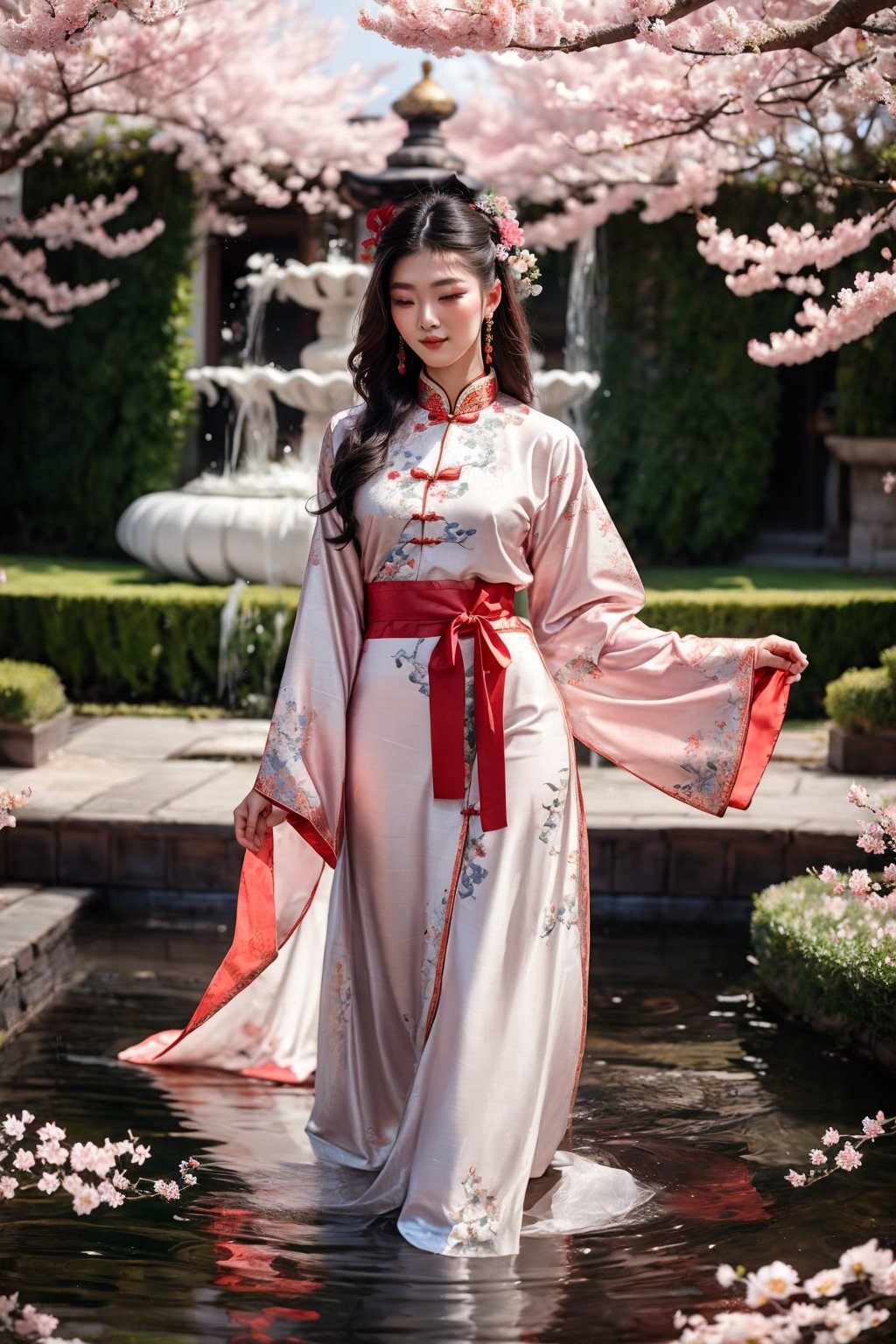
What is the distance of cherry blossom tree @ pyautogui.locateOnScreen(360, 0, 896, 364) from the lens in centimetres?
275

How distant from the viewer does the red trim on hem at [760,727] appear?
2775 mm

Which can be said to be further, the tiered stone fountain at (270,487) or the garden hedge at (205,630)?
the tiered stone fountain at (270,487)

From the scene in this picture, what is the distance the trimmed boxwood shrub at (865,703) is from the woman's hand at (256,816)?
10.5 ft

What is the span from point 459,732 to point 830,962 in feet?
4.37

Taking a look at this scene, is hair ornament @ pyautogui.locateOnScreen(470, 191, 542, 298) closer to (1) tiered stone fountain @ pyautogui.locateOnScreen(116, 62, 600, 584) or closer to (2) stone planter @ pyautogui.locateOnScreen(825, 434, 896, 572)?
(1) tiered stone fountain @ pyautogui.locateOnScreen(116, 62, 600, 584)

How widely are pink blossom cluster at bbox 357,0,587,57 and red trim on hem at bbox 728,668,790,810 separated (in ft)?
3.52

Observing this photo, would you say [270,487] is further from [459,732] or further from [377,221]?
[459,732]

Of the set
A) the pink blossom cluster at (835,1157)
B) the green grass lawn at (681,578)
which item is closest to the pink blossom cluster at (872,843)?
the pink blossom cluster at (835,1157)

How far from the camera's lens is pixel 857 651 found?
7398 millimetres


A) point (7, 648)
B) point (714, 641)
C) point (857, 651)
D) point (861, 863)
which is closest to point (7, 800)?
point (714, 641)

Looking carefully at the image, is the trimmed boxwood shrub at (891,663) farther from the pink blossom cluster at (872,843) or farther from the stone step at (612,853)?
the pink blossom cluster at (872,843)

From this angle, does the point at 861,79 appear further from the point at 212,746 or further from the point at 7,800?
the point at 212,746

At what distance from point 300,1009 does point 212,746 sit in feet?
8.59

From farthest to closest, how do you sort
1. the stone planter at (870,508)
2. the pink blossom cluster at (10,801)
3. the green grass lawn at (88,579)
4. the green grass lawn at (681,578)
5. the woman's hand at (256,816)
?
the stone planter at (870,508), the green grass lawn at (681,578), the green grass lawn at (88,579), the pink blossom cluster at (10,801), the woman's hand at (256,816)
